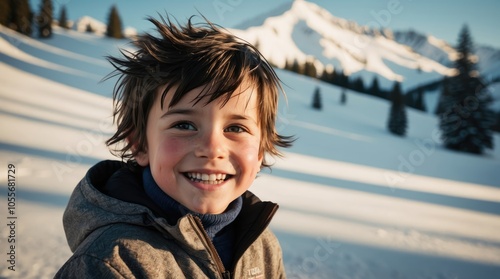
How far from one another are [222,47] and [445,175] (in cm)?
1225

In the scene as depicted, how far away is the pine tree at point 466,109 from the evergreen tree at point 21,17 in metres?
32.7

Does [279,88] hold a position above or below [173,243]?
above

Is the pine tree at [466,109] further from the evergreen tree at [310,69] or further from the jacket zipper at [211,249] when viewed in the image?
the jacket zipper at [211,249]

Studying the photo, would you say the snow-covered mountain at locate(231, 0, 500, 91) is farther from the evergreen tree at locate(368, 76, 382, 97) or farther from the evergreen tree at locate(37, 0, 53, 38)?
the evergreen tree at locate(37, 0, 53, 38)

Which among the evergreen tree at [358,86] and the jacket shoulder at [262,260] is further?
the evergreen tree at [358,86]

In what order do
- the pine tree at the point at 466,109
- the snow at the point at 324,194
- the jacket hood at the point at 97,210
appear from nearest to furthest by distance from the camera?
the jacket hood at the point at 97,210, the snow at the point at 324,194, the pine tree at the point at 466,109

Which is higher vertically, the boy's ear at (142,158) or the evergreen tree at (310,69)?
the boy's ear at (142,158)

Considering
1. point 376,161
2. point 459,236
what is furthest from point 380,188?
point 376,161

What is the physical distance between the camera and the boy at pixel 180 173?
1.19 meters

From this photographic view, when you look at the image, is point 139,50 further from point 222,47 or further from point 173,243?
point 173,243

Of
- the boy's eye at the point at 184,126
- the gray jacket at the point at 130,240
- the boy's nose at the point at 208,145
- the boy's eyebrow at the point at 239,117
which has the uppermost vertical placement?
the boy's eyebrow at the point at 239,117

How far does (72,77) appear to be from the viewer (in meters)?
18.1

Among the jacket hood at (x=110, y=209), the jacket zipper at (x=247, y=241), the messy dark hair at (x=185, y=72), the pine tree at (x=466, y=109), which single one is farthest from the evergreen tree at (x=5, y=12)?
the pine tree at (x=466, y=109)

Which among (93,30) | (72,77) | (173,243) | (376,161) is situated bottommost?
(93,30)
